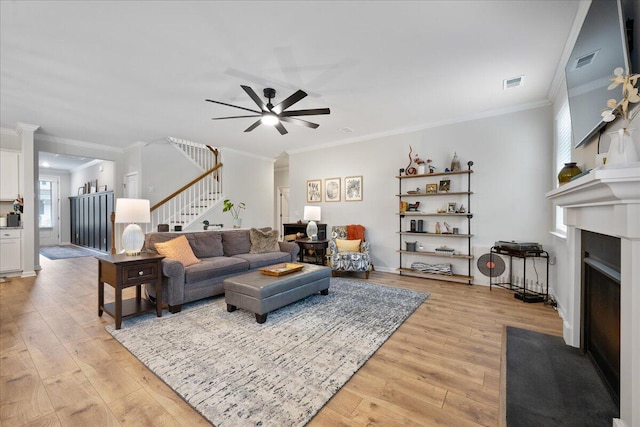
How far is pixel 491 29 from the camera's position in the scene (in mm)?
2455

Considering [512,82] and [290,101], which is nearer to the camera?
[290,101]

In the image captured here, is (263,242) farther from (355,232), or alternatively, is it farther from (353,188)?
(353,188)

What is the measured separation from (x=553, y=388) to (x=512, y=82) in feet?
11.0

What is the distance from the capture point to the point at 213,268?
140 inches

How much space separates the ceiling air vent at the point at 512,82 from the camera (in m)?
3.35

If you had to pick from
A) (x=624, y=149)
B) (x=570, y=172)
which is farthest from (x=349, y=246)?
(x=624, y=149)

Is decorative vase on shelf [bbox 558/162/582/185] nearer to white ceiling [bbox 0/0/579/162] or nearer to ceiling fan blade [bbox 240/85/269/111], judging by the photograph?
white ceiling [bbox 0/0/579/162]

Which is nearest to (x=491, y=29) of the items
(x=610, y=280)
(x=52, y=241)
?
(x=610, y=280)

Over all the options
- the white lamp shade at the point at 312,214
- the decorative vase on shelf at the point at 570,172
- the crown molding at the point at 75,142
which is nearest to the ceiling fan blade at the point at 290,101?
the decorative vase on shelf at the point at 570,172

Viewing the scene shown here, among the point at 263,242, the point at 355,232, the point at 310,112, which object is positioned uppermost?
the point at 310,112

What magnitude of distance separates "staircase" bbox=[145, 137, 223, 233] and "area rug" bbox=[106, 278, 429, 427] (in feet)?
11.3

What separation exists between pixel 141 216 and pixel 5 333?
1551 mm

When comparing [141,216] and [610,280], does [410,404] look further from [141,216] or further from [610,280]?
[141,216]

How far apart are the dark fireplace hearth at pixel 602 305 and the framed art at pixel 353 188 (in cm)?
389
